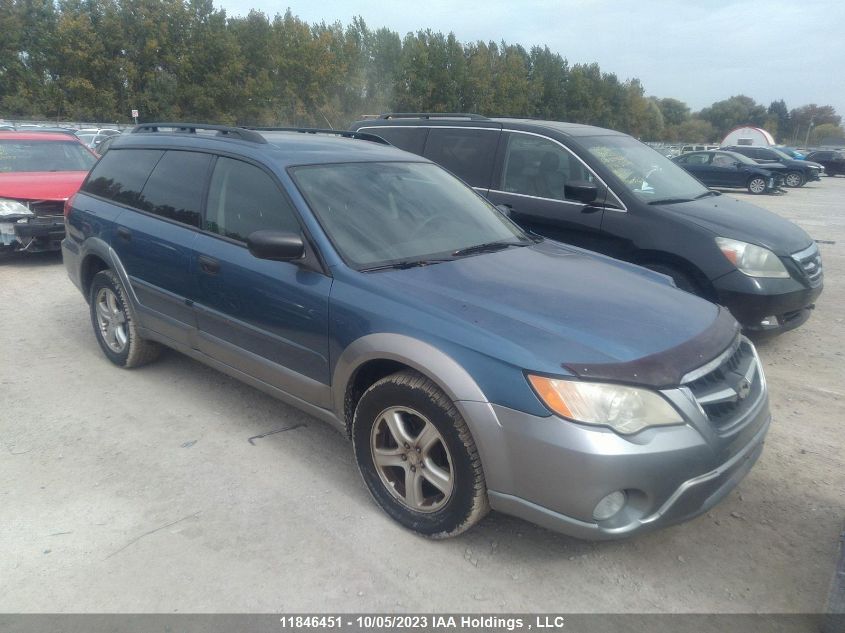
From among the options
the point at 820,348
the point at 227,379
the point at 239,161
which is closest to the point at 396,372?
the point at 239,161

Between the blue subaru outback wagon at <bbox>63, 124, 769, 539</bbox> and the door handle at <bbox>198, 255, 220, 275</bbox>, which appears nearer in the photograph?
the blue subaru outback wagon at <bbox>63, 124, 769, 539</bbox>

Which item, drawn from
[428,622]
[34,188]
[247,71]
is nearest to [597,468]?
[428,622]

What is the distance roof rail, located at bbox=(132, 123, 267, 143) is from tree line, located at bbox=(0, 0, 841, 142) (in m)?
32.8

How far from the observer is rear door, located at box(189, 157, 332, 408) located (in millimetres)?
3404

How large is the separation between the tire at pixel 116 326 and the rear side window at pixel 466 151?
3.19m

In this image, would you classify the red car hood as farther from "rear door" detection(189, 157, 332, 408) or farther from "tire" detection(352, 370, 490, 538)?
"tire" detection(352, 370, 490, 538)

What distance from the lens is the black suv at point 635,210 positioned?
16.9 ft

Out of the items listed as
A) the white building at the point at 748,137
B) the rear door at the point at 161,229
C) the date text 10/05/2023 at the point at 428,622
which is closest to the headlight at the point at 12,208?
the rear door at the point at 161,229

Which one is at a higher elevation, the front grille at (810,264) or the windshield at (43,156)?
the windshield at (43,156)

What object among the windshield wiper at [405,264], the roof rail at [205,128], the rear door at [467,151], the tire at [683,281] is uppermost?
the roof rail at [205,128]

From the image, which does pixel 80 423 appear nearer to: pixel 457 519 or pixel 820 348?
pixel 457 519

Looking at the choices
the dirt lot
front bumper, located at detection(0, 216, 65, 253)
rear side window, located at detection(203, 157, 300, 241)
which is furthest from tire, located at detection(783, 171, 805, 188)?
rear side window, located at detection(203, 157, 300, 241)

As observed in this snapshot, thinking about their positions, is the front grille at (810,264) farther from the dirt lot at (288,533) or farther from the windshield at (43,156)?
the windshield at (43,156)

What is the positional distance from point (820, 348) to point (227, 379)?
15.9 ft
